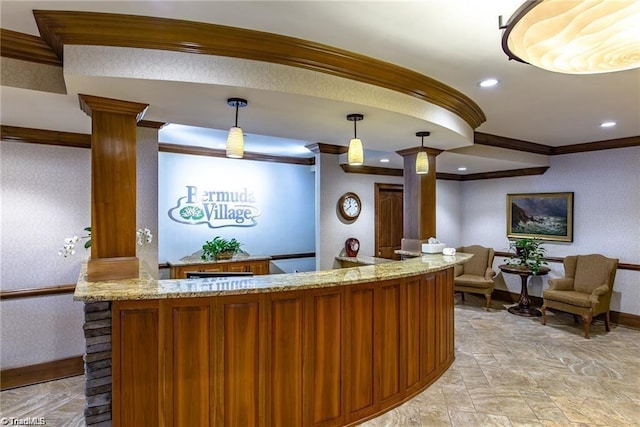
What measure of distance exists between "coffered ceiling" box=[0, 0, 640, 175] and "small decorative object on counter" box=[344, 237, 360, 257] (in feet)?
5.71

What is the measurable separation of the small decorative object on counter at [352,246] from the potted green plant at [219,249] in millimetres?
1624

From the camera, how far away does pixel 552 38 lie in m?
1.22

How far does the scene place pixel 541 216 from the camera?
5.88 m

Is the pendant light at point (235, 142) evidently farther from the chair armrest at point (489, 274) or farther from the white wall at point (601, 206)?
the white wall at point (601, 206)

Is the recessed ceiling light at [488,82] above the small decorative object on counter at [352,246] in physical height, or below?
above

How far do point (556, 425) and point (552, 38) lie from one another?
8.90 feet

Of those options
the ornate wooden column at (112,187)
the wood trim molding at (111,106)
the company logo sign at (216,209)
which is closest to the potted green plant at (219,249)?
the company logo sign at (216,209)

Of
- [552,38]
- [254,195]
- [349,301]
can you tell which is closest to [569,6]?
[552,38]

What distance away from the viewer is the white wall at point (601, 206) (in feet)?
16.0

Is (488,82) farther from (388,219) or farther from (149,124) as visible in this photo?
(388,219)

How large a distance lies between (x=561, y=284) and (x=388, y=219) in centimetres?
263

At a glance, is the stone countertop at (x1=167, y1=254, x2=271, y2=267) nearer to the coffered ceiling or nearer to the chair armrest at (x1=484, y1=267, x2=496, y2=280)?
the coffered ceiling

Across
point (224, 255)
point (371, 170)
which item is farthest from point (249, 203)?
point (371, 170)

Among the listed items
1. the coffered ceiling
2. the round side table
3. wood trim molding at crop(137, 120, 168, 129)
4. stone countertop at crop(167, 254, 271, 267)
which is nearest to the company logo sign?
stone countertop at crop(167, 254, 271, 267)
